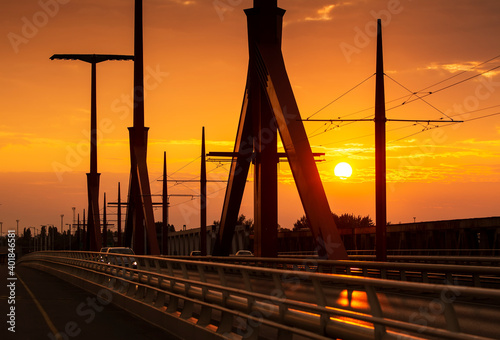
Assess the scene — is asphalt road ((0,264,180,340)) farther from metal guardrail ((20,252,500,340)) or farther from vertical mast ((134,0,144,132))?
vertical mast ((134,0,144,132))

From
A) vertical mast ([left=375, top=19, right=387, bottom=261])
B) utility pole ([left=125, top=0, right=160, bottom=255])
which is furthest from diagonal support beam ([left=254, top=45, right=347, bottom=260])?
utility pole ([left=125, top=0, right=160, bottom=255])

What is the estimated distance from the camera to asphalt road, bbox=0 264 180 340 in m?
14.7

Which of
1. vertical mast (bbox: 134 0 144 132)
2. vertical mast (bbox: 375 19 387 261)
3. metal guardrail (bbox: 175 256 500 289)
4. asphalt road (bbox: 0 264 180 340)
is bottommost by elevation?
asphalt road (bbox: 0 264 180 340)

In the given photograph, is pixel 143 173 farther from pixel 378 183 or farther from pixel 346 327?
pixel 346 327

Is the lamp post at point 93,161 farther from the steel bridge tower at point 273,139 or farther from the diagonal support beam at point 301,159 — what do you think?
the diagonal support beam at point 301,159

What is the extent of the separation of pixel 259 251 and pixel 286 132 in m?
4.62

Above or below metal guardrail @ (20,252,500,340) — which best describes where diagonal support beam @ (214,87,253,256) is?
above

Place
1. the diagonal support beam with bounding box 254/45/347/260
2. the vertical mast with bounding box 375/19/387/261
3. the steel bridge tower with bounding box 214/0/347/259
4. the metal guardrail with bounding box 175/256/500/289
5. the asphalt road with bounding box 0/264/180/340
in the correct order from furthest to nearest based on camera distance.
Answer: the steel bridge tower with bounding box 214/0/347/259, the diagonal support beam with bounding box 254/45/347/260, the vertical mast with bounding box 375/19/387/261, the asphalt road with bounding box 0/264/180/340, the metal guardrail with bounding box 175/256/500/289

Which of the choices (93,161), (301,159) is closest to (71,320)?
(301,159)

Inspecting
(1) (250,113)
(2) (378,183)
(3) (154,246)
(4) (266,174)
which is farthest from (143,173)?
(2) (378,183)

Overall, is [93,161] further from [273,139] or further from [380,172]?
[380,172]

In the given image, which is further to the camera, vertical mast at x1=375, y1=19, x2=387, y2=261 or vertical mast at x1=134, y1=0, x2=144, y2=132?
vertical mast at x1=134, y1=0, x2=144, y2=132

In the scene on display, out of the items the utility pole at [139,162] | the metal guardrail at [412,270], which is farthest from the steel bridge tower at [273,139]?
the utility pole at [139,162]

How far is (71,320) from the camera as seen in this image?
57.3 feet
